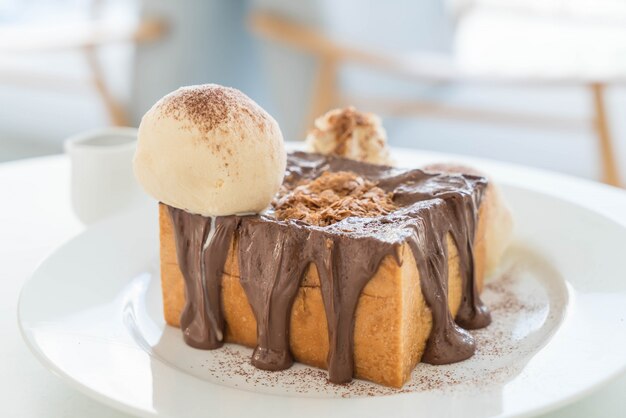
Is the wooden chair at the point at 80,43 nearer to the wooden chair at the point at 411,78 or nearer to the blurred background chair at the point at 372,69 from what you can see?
the blurred background chair at the point at 372,69

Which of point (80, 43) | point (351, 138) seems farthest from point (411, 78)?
point (80, 43)

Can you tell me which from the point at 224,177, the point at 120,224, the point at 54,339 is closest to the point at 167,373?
the point at 54,339

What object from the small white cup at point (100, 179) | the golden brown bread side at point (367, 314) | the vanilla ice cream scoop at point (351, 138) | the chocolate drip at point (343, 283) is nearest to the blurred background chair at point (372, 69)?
the vanilla ice cream scoop at point (351, 138)

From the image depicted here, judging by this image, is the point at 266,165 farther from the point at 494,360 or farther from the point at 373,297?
the point at 494,360

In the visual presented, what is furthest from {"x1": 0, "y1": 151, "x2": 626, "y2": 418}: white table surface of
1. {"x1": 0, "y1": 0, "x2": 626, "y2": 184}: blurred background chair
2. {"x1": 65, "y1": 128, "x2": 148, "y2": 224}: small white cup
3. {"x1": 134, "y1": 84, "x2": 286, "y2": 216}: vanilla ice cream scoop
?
{"x1": 0, "y1": 0, "x2": 626, "y2": 184}: blurred background chair

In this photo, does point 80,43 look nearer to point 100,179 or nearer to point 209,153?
point 100,179

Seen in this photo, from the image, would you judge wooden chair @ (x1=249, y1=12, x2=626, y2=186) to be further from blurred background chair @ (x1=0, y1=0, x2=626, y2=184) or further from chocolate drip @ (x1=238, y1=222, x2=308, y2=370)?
chocolate drip @ (x1=238, y1=222, x2=308, y2=370)
